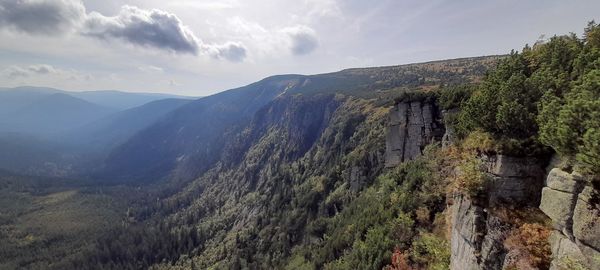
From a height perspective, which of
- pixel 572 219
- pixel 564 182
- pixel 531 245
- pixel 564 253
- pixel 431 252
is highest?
pixel 564 182

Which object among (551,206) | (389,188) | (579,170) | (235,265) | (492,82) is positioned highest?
(492,82)

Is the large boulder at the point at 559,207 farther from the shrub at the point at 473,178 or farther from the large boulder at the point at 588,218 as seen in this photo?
the shrub at the point at 473,178

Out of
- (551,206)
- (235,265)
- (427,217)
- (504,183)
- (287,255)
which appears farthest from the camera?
(235,265)

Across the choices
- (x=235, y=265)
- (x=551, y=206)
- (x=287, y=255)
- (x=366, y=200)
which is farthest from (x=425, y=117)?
(x=235, y=265)

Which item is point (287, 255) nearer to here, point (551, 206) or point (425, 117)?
point (425, 117)

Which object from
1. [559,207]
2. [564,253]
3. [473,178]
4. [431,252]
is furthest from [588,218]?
[431,252]

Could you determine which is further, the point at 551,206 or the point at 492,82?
the point at 492,82

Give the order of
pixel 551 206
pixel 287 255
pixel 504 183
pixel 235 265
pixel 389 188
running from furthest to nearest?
pixel 235 265 < pixel 287 255 < pixel 389 188 < pixel 504 183 < pixel 551 206

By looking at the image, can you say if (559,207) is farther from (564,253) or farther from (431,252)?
(431,252)
